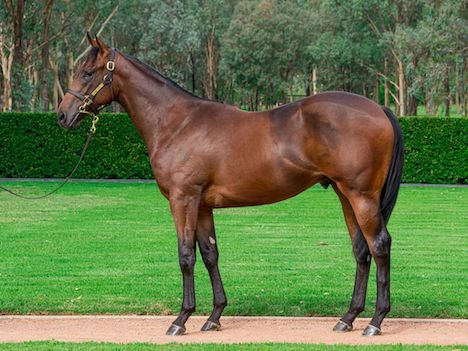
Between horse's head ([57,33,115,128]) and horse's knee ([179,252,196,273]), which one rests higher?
horse's head ([57,33,115,128])

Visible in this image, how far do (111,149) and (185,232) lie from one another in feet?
78.8

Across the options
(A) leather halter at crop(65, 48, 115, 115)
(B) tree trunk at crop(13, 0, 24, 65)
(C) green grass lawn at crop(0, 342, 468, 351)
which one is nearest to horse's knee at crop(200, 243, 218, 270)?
(C) green grass lawn at crop(0, 342, 468, 351)

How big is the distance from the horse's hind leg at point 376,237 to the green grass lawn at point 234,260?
1179 millimetres

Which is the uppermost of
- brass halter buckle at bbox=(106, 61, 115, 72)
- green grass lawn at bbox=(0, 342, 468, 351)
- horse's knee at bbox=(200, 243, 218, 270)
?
brass halter buckle at bbox=(106, 61, 115, 72)

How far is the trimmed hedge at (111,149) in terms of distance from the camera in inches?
1266

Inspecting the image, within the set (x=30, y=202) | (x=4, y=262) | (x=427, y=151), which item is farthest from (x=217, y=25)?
A: (x=4, y=262)

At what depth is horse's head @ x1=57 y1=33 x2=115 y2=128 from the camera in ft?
29.9

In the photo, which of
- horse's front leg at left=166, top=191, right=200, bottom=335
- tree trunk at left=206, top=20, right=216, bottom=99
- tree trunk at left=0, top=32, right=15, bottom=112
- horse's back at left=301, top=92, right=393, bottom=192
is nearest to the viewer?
horse's back at left=301, top=92, right=393, bottom=192

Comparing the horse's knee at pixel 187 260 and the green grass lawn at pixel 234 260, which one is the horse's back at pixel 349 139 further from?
the green grass lawn at pixel 234 260

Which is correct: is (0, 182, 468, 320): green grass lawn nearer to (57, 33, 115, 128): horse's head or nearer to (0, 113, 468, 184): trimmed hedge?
(57, 33, 115, 128): horse's head

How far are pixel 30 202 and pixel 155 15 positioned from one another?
142 feet

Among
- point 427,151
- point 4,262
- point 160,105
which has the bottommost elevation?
point 427,151

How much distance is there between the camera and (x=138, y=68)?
9297 millimetres

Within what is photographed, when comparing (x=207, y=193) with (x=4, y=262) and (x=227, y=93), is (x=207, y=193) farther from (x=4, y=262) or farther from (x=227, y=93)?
(x=227, y=93)
